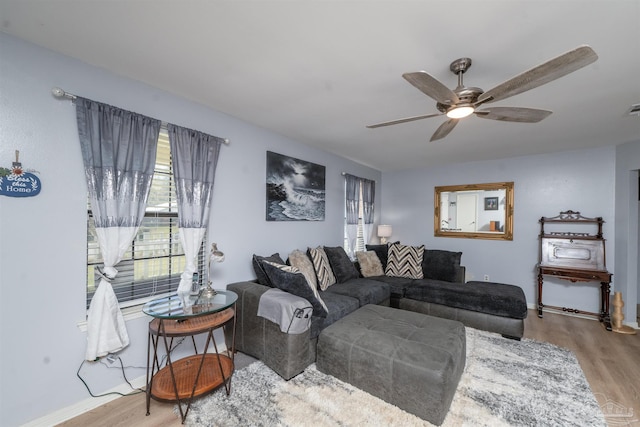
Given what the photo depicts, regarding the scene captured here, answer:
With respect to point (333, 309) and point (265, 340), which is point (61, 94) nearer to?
point (265, 340)

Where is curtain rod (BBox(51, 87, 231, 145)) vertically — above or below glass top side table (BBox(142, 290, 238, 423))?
above

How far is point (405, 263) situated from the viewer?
4.12 meters

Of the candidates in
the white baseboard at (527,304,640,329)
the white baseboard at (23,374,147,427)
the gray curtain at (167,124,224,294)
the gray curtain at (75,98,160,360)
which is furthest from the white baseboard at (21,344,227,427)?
the white baseboard at (527,304,640,329)

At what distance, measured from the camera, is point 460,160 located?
4531 millimetres

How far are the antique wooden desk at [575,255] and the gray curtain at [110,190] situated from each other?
5.12m

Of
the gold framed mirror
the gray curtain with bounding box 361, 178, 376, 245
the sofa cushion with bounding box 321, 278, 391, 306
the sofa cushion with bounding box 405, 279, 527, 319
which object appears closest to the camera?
the sofa cushion with bounding box 405, 279, 527, 319

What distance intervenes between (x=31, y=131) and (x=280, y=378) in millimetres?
2492

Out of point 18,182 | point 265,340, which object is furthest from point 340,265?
point 18,182

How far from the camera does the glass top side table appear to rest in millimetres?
1705

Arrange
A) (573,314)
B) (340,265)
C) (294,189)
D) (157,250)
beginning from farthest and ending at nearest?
(573,314) < (340,265) < (294,189) < (157,250)

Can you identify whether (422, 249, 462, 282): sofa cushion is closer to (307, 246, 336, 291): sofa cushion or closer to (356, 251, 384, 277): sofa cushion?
(356, 251, 384, 277): sofa cushion

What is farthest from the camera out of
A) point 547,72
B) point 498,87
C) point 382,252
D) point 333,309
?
point 382,252

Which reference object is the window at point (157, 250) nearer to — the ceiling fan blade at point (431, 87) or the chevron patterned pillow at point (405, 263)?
the ceiling fan blade at point (431, 87)

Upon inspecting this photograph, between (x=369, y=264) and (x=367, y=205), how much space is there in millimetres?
1395
